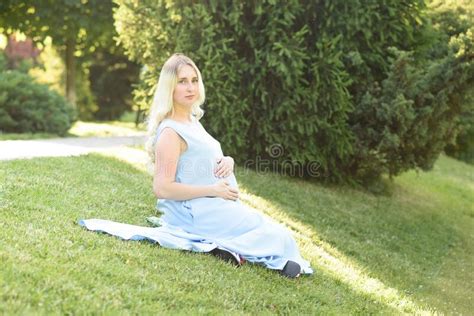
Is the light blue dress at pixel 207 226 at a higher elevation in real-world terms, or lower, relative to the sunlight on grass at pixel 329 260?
higher

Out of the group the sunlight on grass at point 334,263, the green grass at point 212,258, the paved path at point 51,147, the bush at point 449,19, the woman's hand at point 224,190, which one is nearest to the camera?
the green grass at point 212,258

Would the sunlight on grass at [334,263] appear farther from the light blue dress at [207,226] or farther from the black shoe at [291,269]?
the light blue dress at [207,226]

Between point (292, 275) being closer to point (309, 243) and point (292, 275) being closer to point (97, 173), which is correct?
point (309, 243)

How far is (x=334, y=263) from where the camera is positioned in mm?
6297

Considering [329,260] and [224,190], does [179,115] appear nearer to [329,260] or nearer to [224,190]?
[224,190]

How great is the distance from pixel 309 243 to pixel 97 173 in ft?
8.46

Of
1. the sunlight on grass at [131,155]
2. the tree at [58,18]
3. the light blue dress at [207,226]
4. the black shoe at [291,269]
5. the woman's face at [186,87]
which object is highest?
the tree at [58,18]

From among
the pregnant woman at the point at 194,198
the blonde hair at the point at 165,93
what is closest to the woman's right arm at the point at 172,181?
the pregnant woman at the point at 194,198

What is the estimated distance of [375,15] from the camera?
9.43 meters

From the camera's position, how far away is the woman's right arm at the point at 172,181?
4.82 metres

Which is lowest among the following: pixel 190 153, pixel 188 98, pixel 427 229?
pixel 427 229

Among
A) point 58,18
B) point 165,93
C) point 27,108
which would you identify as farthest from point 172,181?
point 58,18

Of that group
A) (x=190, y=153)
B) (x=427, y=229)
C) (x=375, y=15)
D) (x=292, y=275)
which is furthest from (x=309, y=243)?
(x=375, y=15)

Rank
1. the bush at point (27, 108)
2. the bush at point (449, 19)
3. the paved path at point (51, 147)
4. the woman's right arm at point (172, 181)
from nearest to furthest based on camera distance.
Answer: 1. the woman's right arm at point (172, 181)
2. the paved path at point (51, 147)
3. the bush at point (449, 19)
4. the bush at point (27, 108)
